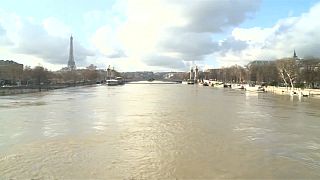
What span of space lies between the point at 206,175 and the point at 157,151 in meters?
4.15

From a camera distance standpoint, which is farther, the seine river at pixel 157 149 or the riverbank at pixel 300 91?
the riverbank at pixel 300 91

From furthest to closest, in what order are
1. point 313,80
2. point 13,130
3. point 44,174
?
point 313,80 → point 13,130 → point 44,174

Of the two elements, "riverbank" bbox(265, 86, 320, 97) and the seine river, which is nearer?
the seine river

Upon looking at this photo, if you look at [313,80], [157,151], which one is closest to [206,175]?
[157,151]

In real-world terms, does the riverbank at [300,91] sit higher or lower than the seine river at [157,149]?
higher

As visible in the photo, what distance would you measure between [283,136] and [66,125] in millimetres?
12832

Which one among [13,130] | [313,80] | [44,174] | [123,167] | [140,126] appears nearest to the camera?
[44,174]

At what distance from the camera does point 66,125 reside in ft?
83.3

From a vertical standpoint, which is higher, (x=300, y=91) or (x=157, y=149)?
(x=300, y=91)

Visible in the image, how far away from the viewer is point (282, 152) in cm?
1688

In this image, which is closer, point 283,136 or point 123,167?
point 123,167

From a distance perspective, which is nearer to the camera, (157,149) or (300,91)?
(157,149)

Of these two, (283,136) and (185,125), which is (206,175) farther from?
(185,125)

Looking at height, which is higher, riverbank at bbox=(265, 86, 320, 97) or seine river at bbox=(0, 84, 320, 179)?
riverbank at bbox=(265, 86, 320, 97)
